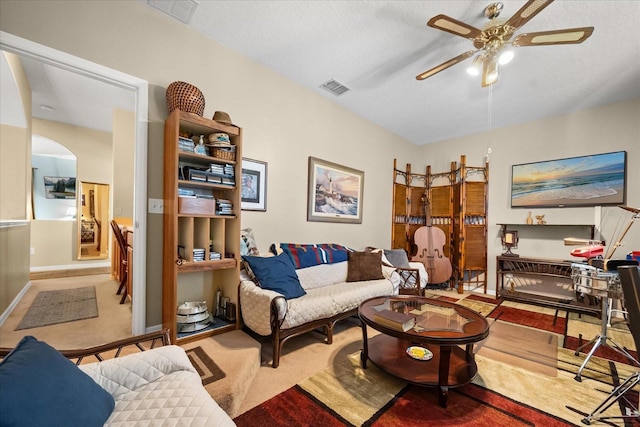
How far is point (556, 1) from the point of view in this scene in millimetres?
2053

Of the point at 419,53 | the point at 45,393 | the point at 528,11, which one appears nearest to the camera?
the point at 45,393

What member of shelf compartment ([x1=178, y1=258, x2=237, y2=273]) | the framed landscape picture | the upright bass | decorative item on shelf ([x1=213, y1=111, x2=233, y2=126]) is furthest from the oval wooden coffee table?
the framed landscape picture

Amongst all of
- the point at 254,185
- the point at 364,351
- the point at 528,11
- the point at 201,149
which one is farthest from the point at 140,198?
the point at 528,11

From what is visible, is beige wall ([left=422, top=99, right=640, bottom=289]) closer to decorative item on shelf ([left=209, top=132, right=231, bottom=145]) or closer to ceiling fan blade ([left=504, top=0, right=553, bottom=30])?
ceiling fan blade ([left=504, top=0, right=553, bottom=30])

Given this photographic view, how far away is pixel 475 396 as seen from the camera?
5.83 feet

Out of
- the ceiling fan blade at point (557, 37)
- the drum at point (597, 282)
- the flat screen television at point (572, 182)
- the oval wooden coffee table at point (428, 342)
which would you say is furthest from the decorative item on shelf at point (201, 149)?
the flat screen television at point (572, 182)

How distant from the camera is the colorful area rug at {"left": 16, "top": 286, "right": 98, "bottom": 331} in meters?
2.71

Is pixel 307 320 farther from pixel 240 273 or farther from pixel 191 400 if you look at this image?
pixel 191 400

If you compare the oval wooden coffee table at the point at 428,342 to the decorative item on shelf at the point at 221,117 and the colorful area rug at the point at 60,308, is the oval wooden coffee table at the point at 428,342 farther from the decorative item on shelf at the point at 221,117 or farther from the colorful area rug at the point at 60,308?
the colorful area rug at the point at 60,308

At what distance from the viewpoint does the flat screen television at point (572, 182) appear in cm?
362

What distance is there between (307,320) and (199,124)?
6.40ft

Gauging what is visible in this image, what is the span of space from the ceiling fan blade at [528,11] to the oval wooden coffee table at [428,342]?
2109 millimetres

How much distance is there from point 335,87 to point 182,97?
1.98 m

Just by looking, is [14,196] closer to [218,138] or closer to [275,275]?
[218,138]
